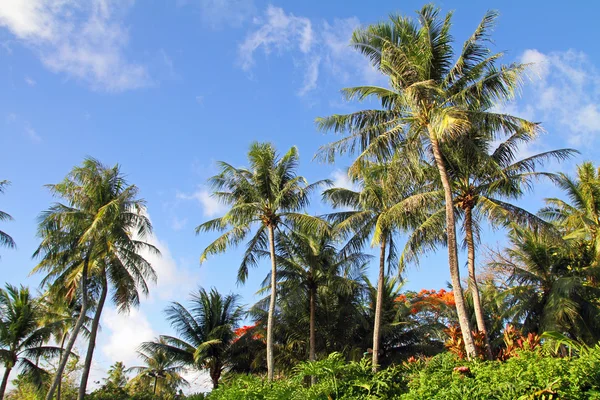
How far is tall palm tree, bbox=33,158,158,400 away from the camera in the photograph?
18438mm

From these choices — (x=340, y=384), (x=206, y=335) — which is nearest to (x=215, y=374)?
(x=206, y=335)

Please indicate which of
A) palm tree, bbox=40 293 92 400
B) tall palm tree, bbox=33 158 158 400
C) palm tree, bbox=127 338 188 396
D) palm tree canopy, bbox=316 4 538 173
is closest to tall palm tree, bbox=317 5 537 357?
palm tree canopy, bbox=316 4 538 173

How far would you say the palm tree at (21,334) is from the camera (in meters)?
20.3

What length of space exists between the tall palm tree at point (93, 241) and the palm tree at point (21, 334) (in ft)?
8.46

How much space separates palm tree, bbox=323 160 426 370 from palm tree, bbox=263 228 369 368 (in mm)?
1102

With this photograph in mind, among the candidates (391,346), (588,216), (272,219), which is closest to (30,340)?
(272,219)

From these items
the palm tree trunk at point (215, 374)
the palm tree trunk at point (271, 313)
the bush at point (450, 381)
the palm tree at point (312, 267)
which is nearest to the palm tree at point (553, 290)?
the palm tree at point (312, 267)

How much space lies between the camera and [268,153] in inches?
744

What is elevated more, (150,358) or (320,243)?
(320,243)

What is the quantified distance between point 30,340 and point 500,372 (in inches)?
801

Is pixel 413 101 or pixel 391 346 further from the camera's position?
pixel 391 346

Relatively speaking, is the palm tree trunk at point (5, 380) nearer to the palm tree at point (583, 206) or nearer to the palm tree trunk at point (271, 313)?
the palm tree trunk at point (271, 313)

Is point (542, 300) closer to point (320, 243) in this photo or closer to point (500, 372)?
point (320, 243)

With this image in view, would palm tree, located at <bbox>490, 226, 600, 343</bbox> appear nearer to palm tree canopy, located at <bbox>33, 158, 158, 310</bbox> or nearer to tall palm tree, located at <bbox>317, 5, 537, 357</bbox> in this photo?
tall palm tree, located at <bbox>317, 5, 537, 357</bbox>
